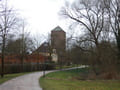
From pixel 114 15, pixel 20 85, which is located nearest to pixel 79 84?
pixel 20 85

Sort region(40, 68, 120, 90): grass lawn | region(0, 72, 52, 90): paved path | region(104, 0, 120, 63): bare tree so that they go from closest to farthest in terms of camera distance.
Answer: region(0, 72, 52, 90): paved path → region(40, 68, 120, 90): grass lawn → region(104, 0, 120, 63): bare tree

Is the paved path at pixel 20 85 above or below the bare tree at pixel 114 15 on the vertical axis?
below

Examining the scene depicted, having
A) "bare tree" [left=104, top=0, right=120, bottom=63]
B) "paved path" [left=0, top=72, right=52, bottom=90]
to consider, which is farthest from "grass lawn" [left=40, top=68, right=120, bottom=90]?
"bare tree" [left=104, top=0, right=120, bottom=63]

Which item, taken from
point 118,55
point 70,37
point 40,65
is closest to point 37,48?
point 40,65

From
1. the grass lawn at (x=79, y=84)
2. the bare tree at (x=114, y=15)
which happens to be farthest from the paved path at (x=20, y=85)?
the bare tree at (x=114, y=15)

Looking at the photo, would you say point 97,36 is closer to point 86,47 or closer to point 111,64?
point 86,47

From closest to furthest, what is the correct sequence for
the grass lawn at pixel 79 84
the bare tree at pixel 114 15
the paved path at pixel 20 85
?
the paved path at pixel 20 85, the grass lawn at pixel 79 84, the bare tree at pixel 114 15

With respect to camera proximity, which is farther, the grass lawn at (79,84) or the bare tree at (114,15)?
the bare tree at (114,15)

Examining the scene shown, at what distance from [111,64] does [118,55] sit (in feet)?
6.75

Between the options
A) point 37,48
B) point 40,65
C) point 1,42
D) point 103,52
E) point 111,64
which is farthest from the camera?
point 37,48

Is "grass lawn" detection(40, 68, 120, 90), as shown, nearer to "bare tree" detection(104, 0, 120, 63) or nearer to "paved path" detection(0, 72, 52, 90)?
"paved path" detection(0, 72, 52, 90)

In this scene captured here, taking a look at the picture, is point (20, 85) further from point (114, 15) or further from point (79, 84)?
point (114, 15)

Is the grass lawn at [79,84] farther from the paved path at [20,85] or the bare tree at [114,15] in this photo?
the bare tree at [114,15]

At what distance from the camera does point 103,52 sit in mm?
32031
